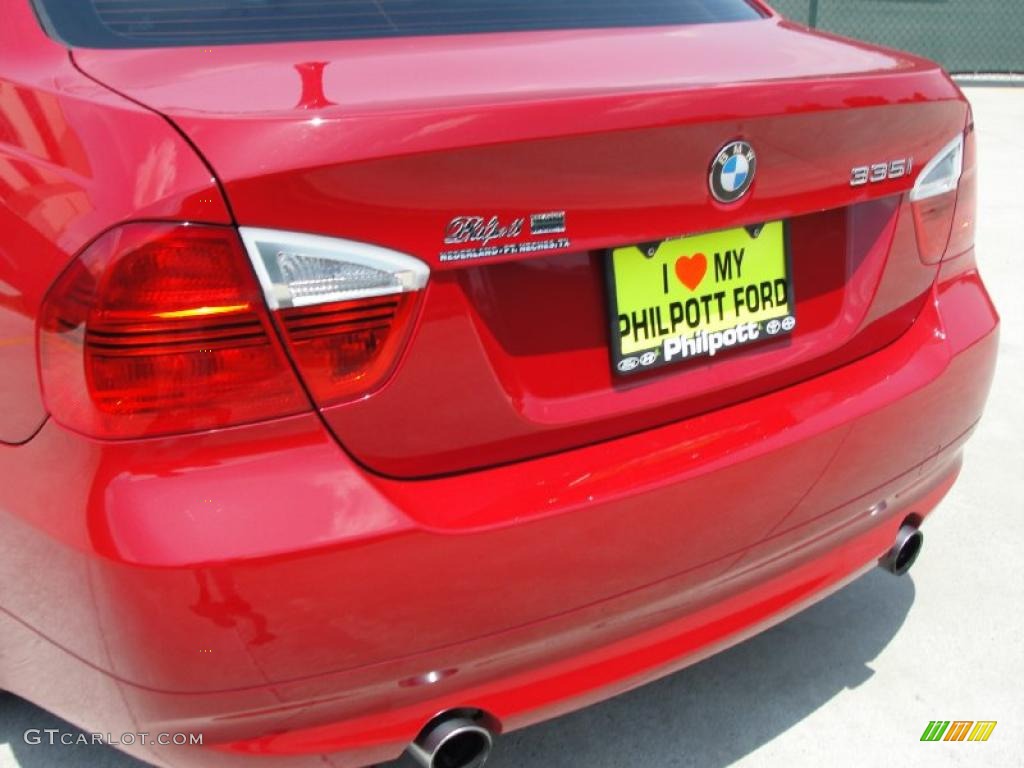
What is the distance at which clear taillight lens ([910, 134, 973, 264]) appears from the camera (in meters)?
2.01

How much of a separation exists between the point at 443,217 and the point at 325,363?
0.79ft

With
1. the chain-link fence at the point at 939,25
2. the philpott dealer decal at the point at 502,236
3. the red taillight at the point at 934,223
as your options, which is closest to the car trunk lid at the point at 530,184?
the philpott dealer decal at the point at 502,236

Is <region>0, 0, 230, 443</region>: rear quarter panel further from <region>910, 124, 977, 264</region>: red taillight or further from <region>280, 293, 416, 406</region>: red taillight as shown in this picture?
<region>910, 124, 977, 264</region>: red taillight

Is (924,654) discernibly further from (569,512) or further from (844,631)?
(569,512)

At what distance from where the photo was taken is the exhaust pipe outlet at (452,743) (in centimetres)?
157

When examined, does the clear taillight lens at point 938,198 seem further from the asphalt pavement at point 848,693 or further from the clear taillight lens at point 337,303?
the clear taillight lens at point 337,303

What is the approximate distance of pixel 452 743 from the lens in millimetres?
1631

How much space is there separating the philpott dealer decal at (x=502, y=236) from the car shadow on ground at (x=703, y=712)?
113cm

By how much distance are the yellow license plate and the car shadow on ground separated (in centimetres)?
89

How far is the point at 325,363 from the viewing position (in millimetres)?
1413

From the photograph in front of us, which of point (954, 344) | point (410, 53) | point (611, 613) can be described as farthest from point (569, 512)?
point (954, 344)

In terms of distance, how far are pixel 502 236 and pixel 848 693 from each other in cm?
147

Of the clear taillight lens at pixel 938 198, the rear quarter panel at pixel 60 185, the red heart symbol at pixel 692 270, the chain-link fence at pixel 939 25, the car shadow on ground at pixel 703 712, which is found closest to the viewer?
the rear quarter panel at pixel 60 185

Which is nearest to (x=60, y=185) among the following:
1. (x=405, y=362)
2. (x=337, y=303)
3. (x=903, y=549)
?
(x=337, y=303)
